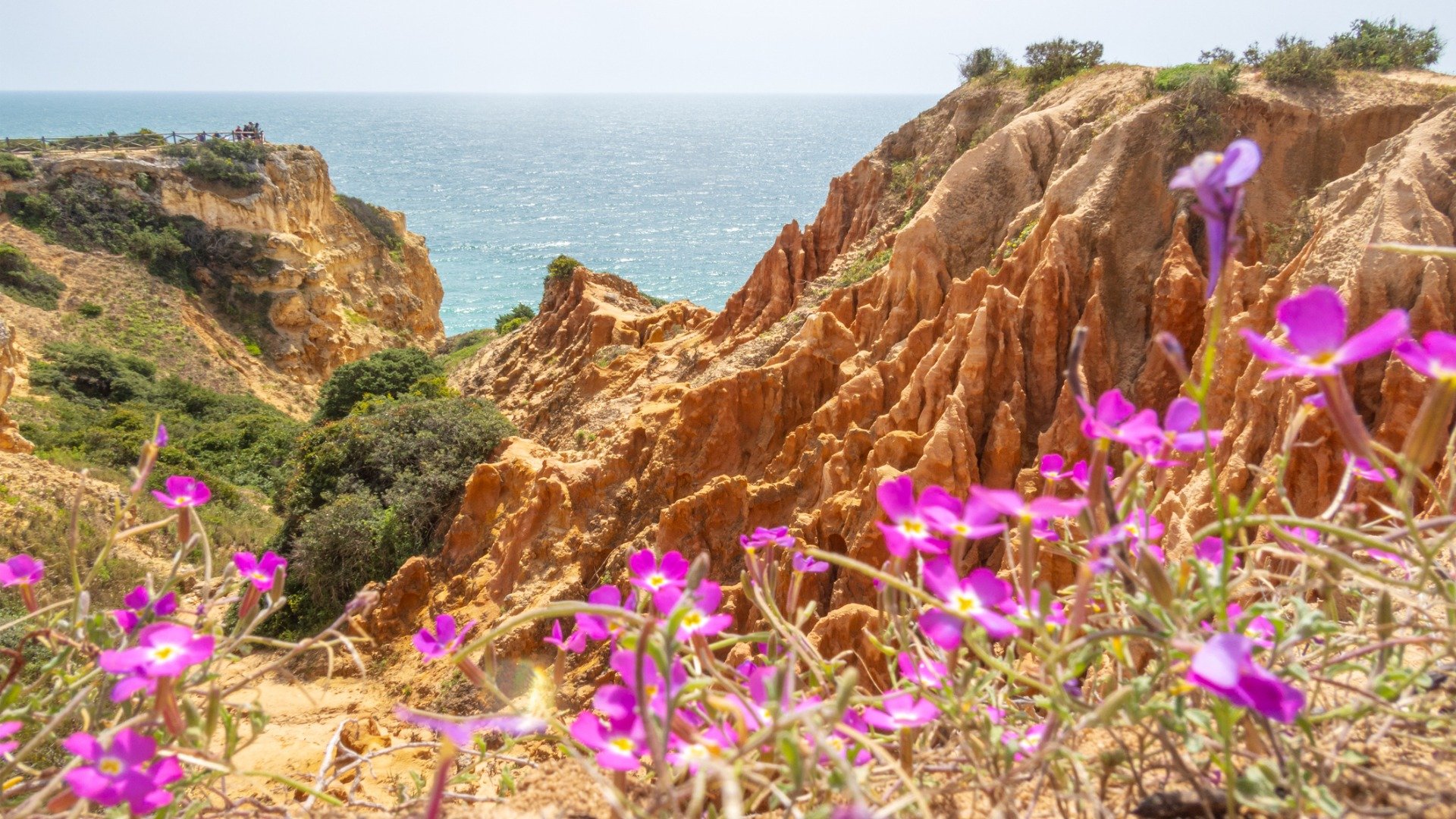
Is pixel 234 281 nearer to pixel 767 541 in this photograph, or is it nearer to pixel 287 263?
pixel 287 263

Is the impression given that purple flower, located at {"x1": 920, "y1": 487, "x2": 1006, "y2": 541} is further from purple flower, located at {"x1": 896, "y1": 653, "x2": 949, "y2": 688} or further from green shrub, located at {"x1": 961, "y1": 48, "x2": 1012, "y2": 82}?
green shrub, located at {"x1": 961, "y1": 48, "x2": 1012, "y2": 82}

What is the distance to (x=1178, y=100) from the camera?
12273 mm

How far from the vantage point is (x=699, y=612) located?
2193 millimetres

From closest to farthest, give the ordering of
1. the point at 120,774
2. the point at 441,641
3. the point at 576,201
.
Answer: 1. the point at 120,774
2. the point at 441,641
3. the point at 576,201

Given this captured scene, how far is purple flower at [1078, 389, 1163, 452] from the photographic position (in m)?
1.75

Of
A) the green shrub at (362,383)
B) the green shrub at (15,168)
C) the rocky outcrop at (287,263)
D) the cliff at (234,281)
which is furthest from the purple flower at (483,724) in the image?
the green shrub at (15,168)

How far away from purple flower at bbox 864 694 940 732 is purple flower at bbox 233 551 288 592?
2.00 m

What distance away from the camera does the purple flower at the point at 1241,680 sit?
1.39 meters

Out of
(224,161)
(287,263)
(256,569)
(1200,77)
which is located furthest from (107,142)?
(256,569)

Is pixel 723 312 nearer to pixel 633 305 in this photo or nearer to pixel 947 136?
pixel 947 136

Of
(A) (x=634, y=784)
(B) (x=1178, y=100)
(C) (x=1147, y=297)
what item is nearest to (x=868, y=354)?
(C) (x=1147, y=297)

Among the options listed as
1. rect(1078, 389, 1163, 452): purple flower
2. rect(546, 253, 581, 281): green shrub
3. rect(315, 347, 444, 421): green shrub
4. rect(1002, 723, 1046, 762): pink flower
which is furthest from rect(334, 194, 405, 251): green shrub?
rect(1078, 389, 1163, 452): purple flower

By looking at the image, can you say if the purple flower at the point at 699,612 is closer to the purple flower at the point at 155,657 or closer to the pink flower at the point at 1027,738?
the pink flower at the point at 1027,738

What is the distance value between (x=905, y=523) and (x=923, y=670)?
0.50m
